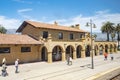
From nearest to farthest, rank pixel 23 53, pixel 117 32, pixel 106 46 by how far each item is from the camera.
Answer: pixel 23 53 → pixel 106 46 → pixel 117 32

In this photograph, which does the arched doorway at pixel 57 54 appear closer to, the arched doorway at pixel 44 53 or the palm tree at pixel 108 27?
the arched doorway at pixel 44 53

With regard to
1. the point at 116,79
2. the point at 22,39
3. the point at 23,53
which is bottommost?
the point at 116,79

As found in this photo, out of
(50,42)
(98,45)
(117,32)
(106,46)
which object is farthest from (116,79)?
(117,32)

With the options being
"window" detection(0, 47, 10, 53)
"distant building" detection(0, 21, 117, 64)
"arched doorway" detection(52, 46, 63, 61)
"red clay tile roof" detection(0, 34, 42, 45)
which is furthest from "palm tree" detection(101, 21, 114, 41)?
"window" detection(0, 47, 10, 53)

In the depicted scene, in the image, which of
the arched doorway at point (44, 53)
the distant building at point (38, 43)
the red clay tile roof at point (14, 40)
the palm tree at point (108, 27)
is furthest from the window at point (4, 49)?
the palm tree at point (108, 27)

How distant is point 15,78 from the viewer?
19.3 m

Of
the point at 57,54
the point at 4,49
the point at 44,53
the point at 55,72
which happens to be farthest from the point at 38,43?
the point at 55,72

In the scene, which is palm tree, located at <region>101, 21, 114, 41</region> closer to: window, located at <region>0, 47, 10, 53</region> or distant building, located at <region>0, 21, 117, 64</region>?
distant building, located at <region>0, 21, 117, 64</region>

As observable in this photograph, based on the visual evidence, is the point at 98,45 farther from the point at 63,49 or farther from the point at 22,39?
the point at 22,39

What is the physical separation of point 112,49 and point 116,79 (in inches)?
1574

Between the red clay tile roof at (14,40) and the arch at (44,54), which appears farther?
the arch at (44,54)

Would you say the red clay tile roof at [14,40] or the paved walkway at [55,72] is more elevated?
the red clay tile roof at [14,40]

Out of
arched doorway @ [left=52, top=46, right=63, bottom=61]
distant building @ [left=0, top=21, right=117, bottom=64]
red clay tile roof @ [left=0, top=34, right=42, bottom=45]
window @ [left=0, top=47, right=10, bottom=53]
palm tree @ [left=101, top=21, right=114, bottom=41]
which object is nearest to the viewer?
window @ [left=0, top=47, right=10, bottom=53]

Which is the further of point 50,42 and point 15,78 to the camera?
point 50,42
